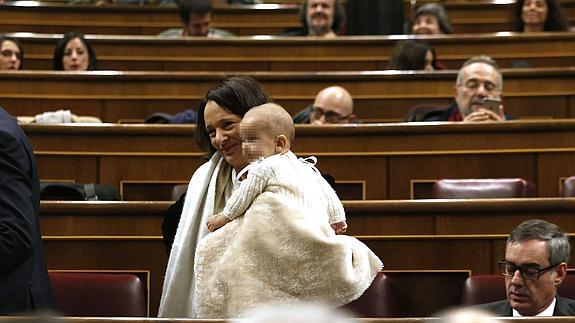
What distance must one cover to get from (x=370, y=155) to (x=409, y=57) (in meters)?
1.19

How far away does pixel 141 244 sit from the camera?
3121 mm

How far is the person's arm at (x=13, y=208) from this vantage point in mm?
2121

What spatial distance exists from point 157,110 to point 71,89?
354 mm

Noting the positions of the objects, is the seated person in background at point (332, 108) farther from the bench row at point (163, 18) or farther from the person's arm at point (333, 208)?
the bench row at point (163, 18)

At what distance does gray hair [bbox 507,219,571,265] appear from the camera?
265cm

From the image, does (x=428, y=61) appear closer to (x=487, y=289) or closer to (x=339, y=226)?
(x=487, y=289)

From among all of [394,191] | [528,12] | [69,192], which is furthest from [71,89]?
[528,12]

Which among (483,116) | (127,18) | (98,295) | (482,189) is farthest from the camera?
(127,18)

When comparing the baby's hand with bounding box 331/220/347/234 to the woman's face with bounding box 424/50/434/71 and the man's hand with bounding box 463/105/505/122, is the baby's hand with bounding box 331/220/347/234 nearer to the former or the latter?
the man's hand with bounding box 463/105/505/122

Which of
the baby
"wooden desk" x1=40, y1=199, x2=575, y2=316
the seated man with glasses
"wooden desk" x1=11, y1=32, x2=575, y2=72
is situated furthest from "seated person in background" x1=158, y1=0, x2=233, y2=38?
the baby

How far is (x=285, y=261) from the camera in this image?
1.97 meters

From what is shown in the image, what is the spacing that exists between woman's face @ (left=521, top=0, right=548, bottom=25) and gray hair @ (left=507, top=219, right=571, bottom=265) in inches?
115

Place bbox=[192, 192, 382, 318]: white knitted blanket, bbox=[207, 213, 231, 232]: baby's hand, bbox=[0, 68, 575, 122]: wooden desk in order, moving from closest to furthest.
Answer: bbox=[192, 192, 382, 318]: white knitted blanket < bbox=[207, 213, 231, 232]: baby's hand < bbox=[0, 68, 575, 122]: wooden desk

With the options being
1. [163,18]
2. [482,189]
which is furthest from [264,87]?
[163,18]
